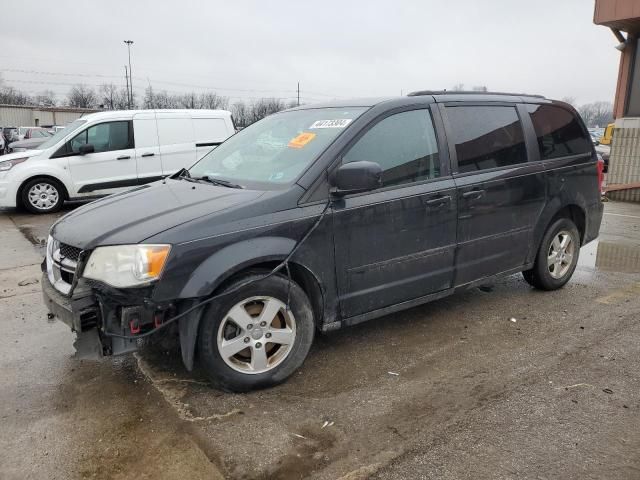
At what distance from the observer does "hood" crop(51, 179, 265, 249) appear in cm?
292

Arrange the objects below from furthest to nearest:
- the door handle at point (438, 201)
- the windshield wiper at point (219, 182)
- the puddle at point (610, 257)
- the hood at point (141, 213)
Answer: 1. the puddle at point (610, 257)
2. the door handle at point (438, 201)
3. the windshield wiper at point (219, 182)
4. the hood at point (141, 213)

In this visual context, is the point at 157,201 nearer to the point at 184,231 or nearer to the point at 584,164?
the point at 184,231

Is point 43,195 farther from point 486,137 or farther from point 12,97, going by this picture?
point 12,97

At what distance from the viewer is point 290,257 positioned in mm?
3115

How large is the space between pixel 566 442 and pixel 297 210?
1929 mm

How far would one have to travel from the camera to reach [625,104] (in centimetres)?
1260

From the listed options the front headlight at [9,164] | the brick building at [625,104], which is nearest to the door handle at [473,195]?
the front headlight at [9,164]

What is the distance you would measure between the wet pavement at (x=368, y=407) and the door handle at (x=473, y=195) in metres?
1.05

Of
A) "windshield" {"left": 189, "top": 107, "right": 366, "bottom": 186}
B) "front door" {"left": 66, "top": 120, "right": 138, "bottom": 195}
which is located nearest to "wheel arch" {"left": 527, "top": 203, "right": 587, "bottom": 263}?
"windshield" {"left": 189, "top": 107, "right": 366, "bottom": 186}

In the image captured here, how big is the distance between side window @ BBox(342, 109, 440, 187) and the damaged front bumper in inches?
60.4

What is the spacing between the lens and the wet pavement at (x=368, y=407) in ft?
8.23

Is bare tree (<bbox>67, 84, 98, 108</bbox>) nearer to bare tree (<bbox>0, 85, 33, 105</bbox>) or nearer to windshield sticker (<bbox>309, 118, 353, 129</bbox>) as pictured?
bare tree (<bbox>0, 85, 33, 105</bbox>)

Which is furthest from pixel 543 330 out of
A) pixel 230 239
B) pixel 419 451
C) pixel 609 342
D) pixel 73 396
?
pixel 73 396

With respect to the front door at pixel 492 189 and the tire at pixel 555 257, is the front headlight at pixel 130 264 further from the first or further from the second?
the tire at pixel 555 257
